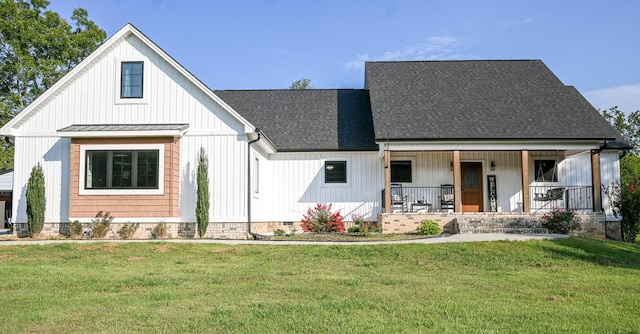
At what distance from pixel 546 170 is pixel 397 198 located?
6.00m

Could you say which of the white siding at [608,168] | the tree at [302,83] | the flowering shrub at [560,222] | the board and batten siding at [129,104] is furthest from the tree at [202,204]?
the tree at [302,83]

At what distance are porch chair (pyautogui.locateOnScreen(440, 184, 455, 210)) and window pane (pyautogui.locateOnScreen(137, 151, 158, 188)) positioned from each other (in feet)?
31.1

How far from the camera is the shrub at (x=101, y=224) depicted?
16.1 meters

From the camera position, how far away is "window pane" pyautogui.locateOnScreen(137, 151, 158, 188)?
1631 centimetres

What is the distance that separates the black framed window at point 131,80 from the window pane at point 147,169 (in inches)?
85.4

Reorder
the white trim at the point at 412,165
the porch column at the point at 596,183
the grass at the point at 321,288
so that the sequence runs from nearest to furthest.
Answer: the grass at the point at 321,288 → the porch column at the point at 596,183 → the white trim at the point at 412,165

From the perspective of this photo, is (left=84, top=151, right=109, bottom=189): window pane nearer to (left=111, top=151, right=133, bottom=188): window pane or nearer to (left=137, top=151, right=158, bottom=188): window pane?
(left=111, top=151, right=133, bottom=188): window pane

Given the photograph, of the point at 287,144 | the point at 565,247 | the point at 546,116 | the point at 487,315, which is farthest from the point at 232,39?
the point at 487,315

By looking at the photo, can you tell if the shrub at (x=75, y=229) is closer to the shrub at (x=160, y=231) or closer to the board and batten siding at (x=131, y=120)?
the board and batten siding at (x=131, y=120)

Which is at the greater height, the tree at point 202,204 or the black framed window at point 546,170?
the black framed window at point 546,170

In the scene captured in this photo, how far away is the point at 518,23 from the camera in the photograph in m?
15.8

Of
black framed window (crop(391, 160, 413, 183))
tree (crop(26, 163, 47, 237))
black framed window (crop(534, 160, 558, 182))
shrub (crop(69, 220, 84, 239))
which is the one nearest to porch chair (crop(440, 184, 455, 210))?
black framed window (crop(391, 160, 413, 183))

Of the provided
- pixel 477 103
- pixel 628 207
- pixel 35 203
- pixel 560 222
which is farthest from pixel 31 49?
pixel 628 207

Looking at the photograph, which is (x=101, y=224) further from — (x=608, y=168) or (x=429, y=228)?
(x=608, y=168)
